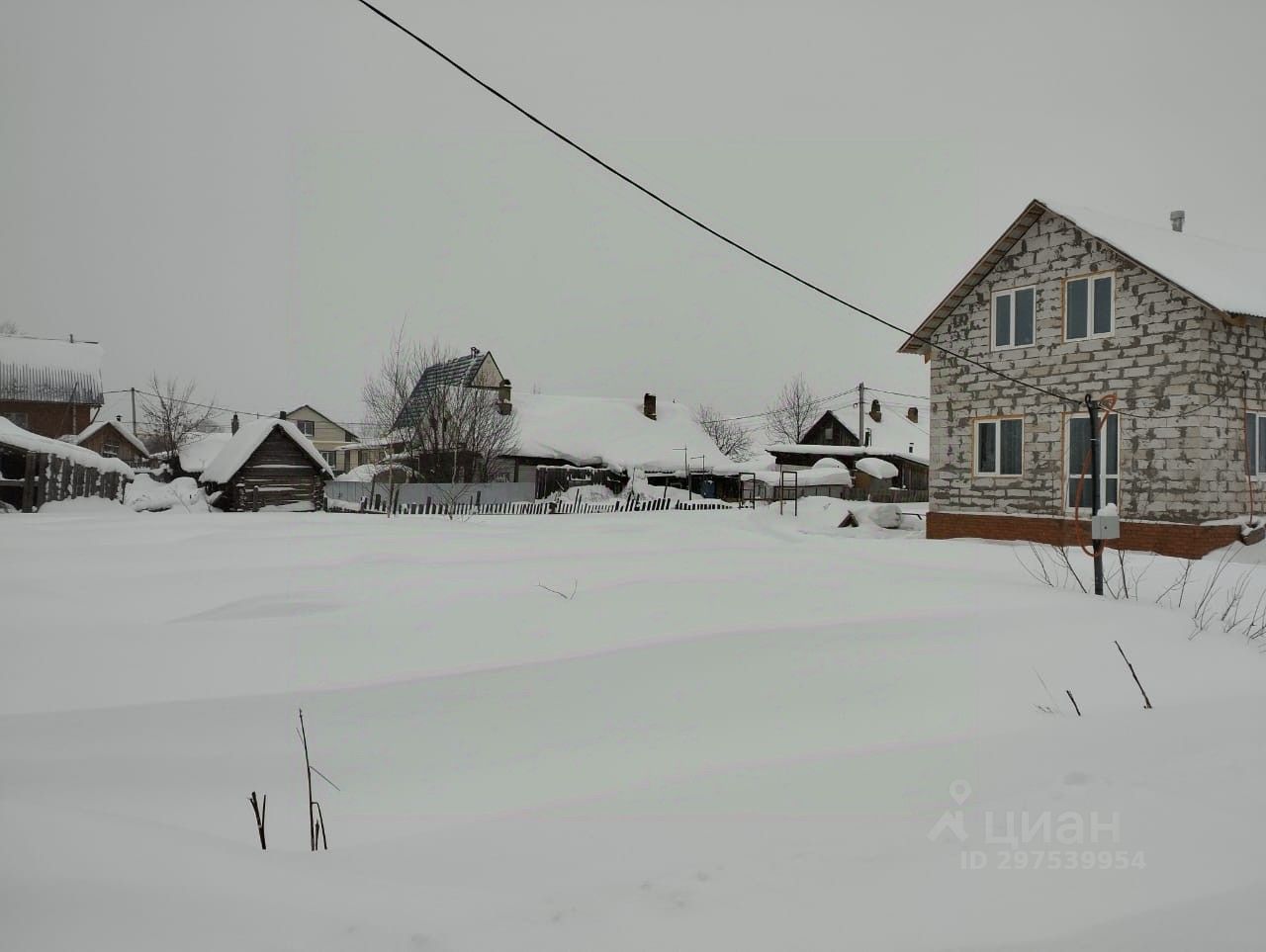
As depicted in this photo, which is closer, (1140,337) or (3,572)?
(3,572)

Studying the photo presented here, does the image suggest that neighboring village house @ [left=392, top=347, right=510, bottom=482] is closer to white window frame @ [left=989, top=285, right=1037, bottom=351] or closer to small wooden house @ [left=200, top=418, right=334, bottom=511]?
small wooden house @ [left=200, top=418, right=334, bottom=511]

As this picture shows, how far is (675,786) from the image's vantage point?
357 centimetres

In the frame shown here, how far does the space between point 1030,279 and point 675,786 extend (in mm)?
14186

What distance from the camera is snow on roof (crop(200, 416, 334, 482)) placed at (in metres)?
23.0

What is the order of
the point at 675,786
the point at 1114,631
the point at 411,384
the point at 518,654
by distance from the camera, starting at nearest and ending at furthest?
the point at 675,786 < the point at 518,654 < the point at 1114,631 < the point at 411,384

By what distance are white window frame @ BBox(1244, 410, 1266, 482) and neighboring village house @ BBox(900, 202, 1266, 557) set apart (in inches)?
1.1

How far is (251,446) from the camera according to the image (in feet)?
75.3

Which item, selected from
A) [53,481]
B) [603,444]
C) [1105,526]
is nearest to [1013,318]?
[1105,526]

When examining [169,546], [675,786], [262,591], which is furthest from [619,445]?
[675,786]

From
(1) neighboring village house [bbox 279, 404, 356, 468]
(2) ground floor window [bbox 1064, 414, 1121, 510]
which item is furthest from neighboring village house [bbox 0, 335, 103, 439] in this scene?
(1) neighboring village house [bbox 279, 404, 356, 468]

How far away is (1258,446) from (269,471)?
2321cm

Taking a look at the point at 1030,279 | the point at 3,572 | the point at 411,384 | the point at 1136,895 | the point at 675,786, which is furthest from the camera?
the point at 411,384

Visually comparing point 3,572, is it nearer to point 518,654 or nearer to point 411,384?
point 518,654

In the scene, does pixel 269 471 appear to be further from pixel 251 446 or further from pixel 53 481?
pixel 53 481
